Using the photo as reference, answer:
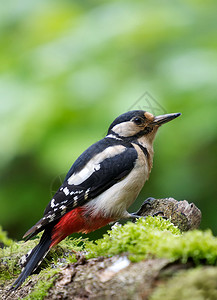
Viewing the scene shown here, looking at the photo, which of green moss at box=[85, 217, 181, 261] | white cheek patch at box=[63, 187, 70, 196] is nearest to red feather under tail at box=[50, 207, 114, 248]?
white cheek patch at box=[63, 187, 70, 196]

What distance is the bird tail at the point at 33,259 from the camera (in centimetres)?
248

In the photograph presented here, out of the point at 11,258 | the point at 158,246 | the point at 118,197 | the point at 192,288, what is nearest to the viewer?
the point at 192,288

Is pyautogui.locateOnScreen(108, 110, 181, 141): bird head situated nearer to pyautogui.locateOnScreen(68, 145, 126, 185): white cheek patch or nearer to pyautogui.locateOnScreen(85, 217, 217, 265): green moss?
pyautogui.locateOnScreen(68, 145, 126, 185): white cheek patch

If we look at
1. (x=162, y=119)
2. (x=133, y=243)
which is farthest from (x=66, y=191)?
(x=133, y=243)

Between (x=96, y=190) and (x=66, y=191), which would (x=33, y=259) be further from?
(x=96, y=190)

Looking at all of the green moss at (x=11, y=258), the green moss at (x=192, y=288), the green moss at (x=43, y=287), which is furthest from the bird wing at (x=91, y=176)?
the green moss at (x=192, y=288)

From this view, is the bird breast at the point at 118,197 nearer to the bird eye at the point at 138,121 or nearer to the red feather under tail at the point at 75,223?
the red feather under tail at the point at 75,223

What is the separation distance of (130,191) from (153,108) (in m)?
1.23

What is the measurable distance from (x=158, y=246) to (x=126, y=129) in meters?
1.74

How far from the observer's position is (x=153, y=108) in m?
4.08

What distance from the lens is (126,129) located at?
343cm

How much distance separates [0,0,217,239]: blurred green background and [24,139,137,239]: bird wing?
954 millimetres

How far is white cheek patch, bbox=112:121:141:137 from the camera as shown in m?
Result: 3.41

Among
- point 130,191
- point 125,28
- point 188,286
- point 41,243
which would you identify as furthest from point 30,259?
point 125,28
